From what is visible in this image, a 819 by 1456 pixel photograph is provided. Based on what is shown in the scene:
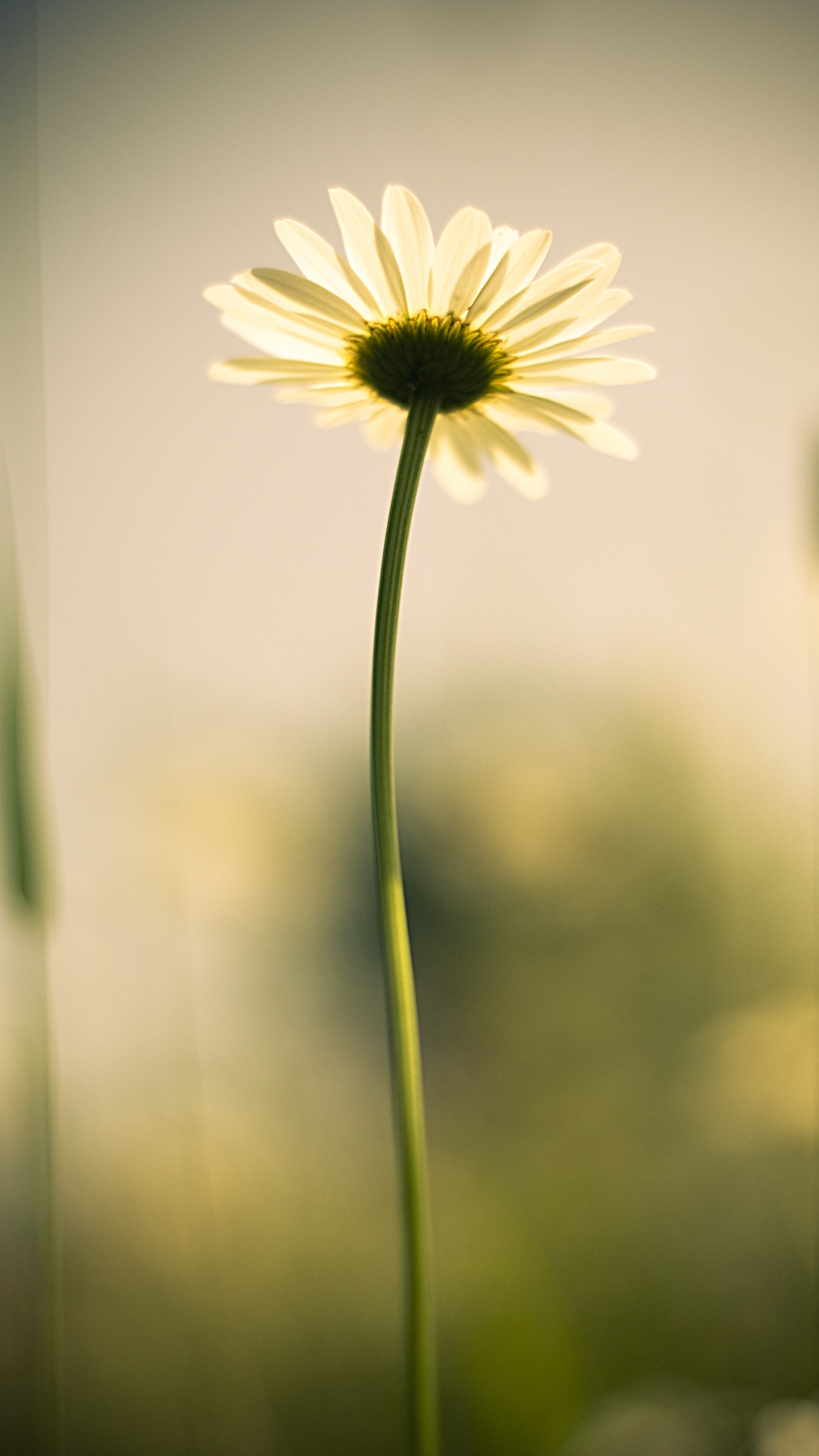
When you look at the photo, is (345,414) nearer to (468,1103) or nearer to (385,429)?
(385,429)

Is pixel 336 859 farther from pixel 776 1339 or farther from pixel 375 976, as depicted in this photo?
pixel 776 1339

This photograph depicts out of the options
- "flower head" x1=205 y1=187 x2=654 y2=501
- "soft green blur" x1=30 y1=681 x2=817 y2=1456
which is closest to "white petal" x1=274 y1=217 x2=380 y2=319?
"flower head" x1=205 y1=187 x2=654 y2=501

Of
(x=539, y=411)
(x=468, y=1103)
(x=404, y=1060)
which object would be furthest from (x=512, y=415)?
(x=468, y=1103)

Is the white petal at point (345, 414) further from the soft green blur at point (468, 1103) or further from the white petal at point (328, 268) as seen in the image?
the soft green blur at point (468, 1103)

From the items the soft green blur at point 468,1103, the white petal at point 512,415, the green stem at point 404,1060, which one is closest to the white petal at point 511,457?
the white petal at point 512,415

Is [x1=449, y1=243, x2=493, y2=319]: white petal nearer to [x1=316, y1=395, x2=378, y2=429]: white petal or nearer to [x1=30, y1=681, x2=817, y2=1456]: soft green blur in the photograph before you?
[x1=316, y1=395, x2=378, y2=429]: white petal
